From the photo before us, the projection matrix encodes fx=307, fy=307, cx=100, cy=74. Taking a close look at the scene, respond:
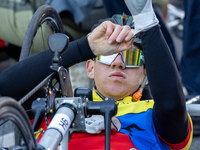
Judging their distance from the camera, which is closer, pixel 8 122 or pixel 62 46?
pixel 8 122

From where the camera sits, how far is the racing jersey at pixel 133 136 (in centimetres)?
142

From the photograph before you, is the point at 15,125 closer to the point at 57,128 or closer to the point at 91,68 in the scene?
the point at 57,128

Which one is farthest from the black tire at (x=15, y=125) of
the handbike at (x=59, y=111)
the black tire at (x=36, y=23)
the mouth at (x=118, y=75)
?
the black tire at (x=36, y=23)

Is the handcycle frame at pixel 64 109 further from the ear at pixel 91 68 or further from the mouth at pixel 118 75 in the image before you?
the ear at pixel 91 68

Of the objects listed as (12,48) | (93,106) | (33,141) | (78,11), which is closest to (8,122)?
(33,141)

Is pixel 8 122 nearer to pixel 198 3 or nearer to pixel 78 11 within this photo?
pixel 78 11

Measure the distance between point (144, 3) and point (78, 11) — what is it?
1680 mm

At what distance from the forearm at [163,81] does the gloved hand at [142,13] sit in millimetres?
27

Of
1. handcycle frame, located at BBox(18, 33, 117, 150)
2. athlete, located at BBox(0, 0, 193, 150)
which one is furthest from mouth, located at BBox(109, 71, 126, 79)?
handcycle frame, located at BBox(18, 33, 117, 150)

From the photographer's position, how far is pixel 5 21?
282cm

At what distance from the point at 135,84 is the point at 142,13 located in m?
0.61

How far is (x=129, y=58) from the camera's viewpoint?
162 cm

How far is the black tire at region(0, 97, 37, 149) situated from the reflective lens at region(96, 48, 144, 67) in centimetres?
79

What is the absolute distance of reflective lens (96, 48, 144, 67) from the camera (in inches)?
63.4
